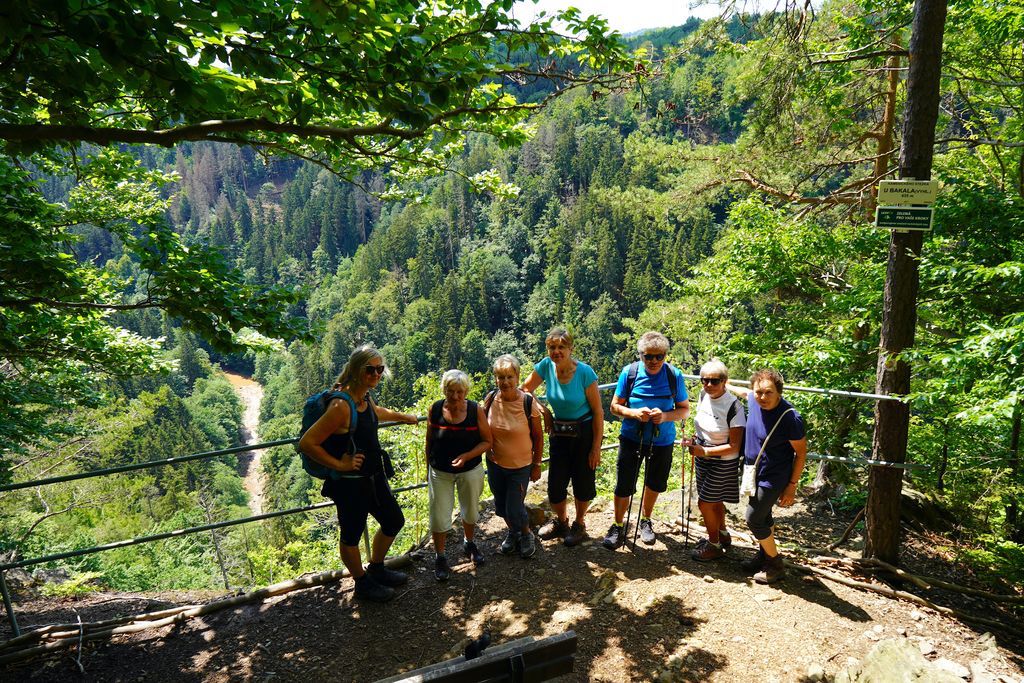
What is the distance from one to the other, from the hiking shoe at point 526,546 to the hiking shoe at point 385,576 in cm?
86

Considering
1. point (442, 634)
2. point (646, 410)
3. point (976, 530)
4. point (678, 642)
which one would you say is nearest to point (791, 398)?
point (976, 530)

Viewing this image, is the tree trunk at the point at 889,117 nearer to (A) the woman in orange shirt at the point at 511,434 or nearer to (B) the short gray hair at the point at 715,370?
(B) the short gray hair at the point at 715,370

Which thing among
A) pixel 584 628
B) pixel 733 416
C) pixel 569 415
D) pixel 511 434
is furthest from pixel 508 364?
pixel 584 628

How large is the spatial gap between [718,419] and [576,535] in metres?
1.45

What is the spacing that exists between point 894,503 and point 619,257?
263 ft

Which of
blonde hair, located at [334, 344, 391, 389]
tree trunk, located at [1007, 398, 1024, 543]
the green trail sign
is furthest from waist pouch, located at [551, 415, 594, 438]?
tree trunk, located at [1007, 398, 1024, 543]

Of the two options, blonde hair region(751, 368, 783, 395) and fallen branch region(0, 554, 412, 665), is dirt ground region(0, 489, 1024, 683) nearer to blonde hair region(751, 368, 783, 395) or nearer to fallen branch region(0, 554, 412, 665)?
fallen branch region(0, 554, 412, 665)

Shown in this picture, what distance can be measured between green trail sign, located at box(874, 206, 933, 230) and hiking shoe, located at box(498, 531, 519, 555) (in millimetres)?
3334

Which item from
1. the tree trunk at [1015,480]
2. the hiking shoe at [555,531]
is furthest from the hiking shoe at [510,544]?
the tree trunk at [1015,480]

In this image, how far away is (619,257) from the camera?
8231 cm

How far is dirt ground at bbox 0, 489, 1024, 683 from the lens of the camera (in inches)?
127

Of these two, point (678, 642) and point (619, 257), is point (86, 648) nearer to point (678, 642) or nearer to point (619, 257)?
point (678, 642)

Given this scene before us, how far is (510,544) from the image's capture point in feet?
14.3

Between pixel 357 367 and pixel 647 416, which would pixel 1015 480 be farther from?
pixel 357 367
